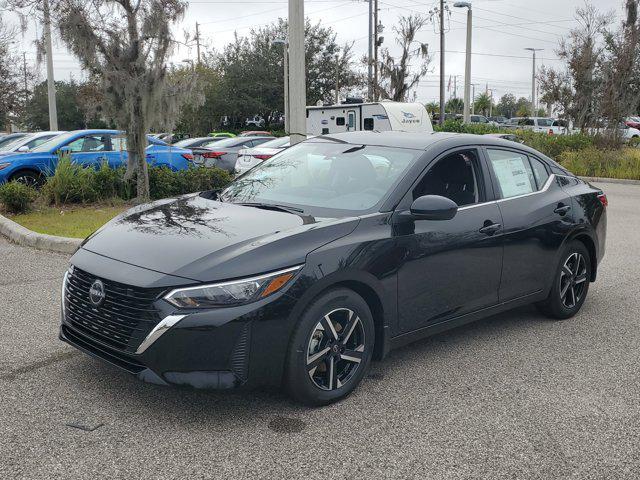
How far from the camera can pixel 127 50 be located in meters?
11.6

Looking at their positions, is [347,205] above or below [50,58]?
below

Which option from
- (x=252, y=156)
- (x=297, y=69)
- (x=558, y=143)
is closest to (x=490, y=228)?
(x=297, y=69)

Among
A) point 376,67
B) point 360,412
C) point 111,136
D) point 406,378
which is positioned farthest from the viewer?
point 376,67

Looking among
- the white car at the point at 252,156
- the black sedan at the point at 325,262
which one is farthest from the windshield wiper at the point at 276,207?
the white car at the point at 252,156

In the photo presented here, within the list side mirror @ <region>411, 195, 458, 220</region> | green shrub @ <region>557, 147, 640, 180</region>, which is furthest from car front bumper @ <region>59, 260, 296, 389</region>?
green shrub @ <region>557, 147, 640, 180</region>

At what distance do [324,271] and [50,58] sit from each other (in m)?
22.7

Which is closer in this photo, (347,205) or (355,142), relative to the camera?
(347,205)

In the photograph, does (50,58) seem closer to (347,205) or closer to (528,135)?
(528,135)

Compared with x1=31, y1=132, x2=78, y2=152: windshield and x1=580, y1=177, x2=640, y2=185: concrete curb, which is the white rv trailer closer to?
x1=580, y1=177, x2=640, y2=185: concrete curb

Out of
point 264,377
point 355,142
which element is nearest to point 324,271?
point 264,377

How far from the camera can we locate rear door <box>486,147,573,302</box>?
518 cm

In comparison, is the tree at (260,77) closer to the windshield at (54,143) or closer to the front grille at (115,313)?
the windshield at (54,143)

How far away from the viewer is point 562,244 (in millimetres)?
5668

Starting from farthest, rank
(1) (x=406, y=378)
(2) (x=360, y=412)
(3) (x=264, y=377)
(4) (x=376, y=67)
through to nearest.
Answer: (4) (x=376, y=67)
(1) (x=406, y=378)
(2) (x=360, y=412)
(3) (x=264, y=377)
